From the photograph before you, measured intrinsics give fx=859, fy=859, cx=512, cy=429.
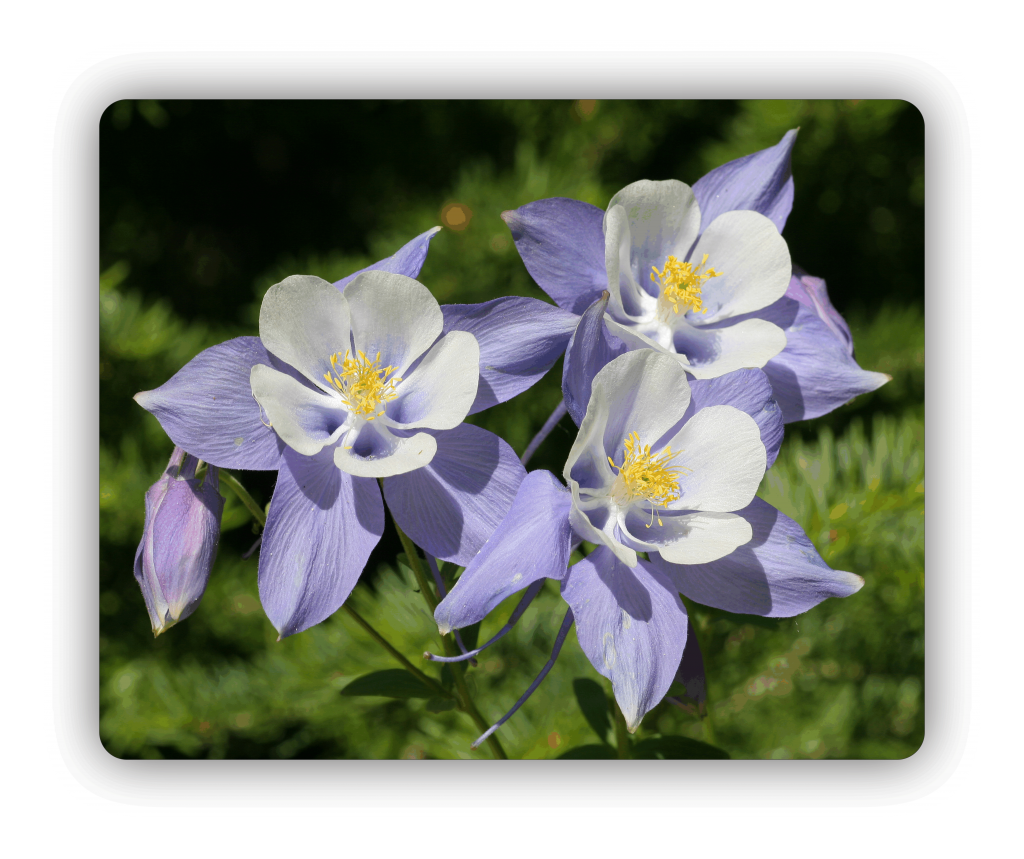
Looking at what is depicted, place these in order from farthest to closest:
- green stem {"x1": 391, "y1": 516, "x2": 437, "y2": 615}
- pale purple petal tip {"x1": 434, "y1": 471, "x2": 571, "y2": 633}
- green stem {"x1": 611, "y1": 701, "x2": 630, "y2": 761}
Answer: green stem {"x1": 611, "y1": 701, "x2": 630, "y2": 761} → green stem {"x1": 391, "y1": 516, "x2": 437, "y2": 615} → pale purple petal tip {"x1": 434, "y1": 471, "x2": 571, "y2": 633}

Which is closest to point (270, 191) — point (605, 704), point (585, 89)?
point (585, 89)

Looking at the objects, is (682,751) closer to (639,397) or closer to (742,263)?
(639,397)

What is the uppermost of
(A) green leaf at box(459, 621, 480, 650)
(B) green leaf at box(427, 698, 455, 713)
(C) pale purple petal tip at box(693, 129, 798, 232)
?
(C) pale purple petal tip at box(693, 129, 798, 232)

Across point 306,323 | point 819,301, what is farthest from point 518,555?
point 819,301

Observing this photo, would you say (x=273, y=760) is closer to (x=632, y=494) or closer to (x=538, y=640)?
(x=538, y=640)

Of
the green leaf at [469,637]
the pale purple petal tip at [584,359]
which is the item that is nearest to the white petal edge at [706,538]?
the pale purple petal tip at [584,359]

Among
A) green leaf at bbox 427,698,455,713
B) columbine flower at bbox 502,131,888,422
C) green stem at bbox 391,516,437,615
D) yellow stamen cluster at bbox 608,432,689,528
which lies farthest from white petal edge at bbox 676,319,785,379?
green leaf at bbox 427,698,455,713

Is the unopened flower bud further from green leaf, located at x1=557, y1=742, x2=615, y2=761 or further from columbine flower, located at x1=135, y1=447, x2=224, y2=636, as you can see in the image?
columbine flower, located at x1=135, y1=447, x2=224, y2=636
